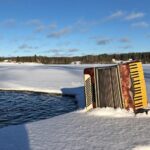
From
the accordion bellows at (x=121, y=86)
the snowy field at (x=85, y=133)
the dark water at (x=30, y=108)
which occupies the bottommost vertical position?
the dark water at (x=30, y=108)

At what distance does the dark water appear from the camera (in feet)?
41.4

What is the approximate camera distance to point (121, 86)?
413 inches

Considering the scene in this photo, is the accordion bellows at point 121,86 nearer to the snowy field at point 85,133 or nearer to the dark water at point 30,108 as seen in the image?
the snowy field at point 85,133

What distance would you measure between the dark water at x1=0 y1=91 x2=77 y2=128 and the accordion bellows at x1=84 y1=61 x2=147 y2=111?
10.2ft

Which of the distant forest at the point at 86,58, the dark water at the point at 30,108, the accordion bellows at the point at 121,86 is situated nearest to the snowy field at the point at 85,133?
the accordion bellows at the point at 121,86

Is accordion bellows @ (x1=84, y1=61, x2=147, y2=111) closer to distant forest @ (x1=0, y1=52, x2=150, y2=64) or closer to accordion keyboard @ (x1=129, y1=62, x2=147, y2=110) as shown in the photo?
accordion keyboard @ (x1=129, y1=62, x2=147, y2=110)

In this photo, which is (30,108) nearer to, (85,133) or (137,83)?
(137,83)

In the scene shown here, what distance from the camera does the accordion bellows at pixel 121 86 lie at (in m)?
10.4

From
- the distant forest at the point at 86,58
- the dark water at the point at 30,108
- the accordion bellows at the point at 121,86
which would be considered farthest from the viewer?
the distant forest at the point at 86,58

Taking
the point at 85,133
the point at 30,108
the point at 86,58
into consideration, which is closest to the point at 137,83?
the point at 85,133

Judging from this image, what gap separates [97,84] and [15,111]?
16.0ft

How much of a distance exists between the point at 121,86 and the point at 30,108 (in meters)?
5.98

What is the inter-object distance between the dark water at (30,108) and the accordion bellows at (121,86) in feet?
10.2

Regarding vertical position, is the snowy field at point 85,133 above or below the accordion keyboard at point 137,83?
below
